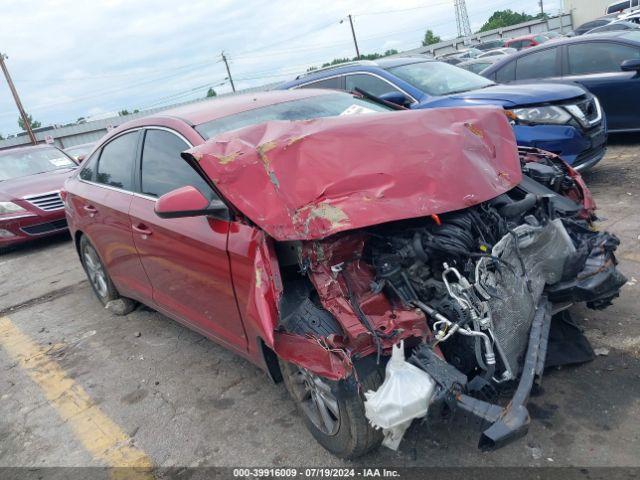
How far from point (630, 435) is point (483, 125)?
1.69 m

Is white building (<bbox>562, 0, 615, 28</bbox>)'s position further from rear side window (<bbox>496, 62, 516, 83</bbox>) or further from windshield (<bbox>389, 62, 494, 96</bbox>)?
windshield (<bbox>389, 62, 494, 96</bbox>)

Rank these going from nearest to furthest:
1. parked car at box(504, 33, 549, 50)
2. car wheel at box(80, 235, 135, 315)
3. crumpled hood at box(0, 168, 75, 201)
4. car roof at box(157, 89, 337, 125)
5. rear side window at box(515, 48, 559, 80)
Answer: car roof at box(157, 89, 337, 125) < car wheel at box(80, 235, 135, 315) < rear side window at box(515, 48, 559, 80) < crumpled hood at box(0, 168, 75, 201) < parked car at box(504, 33, 549, 50)

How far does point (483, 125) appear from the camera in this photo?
294 centimetres

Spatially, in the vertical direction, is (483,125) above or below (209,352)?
above

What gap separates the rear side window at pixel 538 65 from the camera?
7.56 meters

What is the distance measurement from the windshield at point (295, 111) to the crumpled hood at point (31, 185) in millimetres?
5770

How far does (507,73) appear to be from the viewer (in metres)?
8.08

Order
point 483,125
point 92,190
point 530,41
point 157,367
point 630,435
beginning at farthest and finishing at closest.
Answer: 1. point 530,41
2. point 92,190
3. point 157,367
4. point 483,125
5. point 630,435

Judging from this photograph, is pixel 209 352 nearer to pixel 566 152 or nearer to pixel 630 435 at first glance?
pixel 630 435

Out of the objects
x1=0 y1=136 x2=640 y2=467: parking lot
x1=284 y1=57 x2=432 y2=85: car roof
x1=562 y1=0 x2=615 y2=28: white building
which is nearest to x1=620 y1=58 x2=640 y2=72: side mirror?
x1=284 y1=57 x2=432 y2=85: car roof

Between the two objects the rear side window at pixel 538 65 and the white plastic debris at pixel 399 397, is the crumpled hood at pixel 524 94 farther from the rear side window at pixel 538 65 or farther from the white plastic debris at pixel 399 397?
the white plastic debris at pixel 399 397

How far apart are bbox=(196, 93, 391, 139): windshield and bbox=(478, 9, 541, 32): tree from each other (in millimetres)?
67234

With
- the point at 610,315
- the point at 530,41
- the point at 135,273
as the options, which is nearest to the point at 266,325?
the point at 135,273

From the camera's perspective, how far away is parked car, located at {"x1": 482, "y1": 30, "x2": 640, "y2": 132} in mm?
6875
